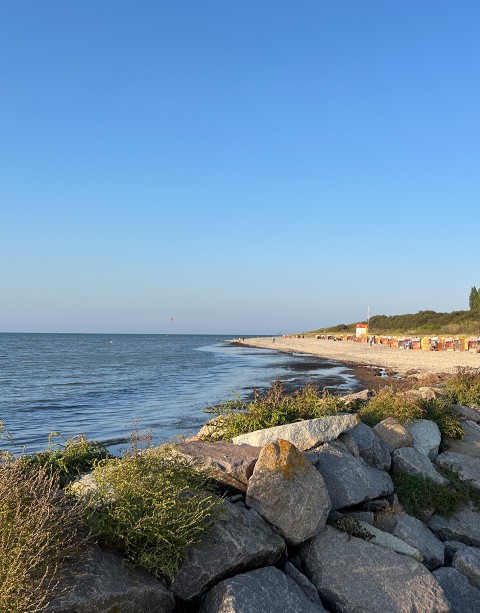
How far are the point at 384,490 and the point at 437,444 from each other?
119 inches

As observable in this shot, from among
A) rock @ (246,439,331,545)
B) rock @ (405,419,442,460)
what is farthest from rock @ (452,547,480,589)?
rock @ (405,419,442,460)

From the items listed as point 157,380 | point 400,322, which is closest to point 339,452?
point 157,380

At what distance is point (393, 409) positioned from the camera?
1038 centimetres

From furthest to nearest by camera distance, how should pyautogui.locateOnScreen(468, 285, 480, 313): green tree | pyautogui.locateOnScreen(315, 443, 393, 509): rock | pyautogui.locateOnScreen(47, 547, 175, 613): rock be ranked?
1. pyautogui.locateOnScreen(468, 285, 480, 313): green tree
2. pyautogui.locateOnScreen(315, 443, 393, 509): rock
3. pyautogui.locateOnScreen(47, 547, 175, 613): rock

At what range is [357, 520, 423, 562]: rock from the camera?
627 centimetres

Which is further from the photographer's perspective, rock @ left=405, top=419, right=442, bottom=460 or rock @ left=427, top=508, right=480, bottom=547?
rock @ left=405, top=419, right=442, bottom=460

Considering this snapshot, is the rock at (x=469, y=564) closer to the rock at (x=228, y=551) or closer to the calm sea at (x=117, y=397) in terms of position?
the rock at (x=228, y=551)

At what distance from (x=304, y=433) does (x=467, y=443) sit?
453 centimetres

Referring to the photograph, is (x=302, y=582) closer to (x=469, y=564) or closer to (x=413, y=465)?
(x=469, y=564)

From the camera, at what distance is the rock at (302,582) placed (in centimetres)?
524

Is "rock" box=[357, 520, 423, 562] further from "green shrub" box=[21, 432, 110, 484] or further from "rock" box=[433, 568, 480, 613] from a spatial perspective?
"green shrub" box=[21, 432, 110, 484]

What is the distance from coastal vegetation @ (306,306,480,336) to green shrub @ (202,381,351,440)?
6225cm

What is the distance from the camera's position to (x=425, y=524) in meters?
7.74

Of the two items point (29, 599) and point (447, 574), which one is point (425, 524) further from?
point (29, 599)
